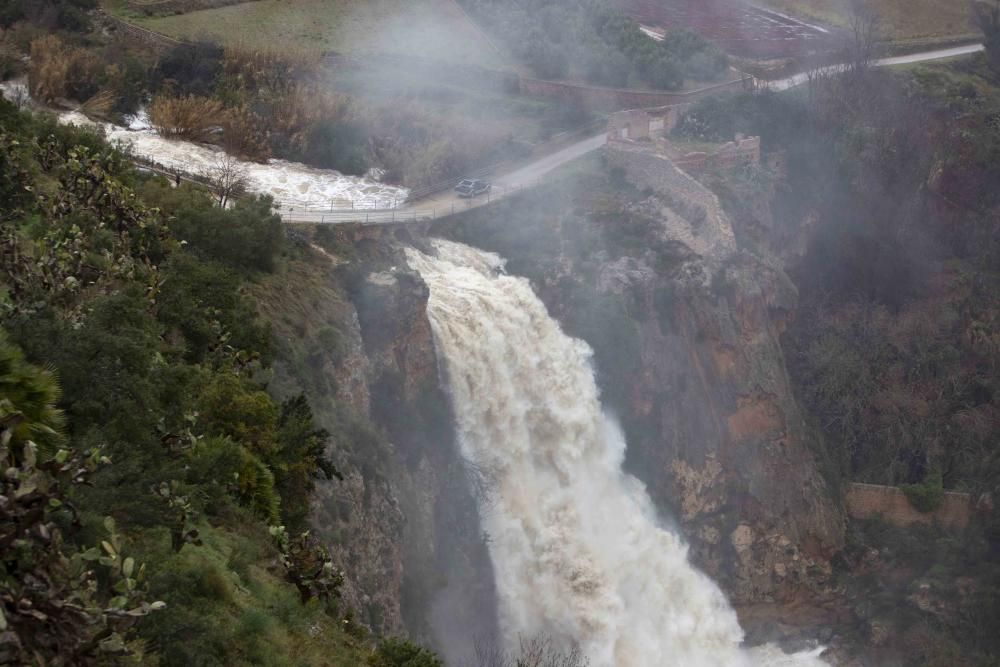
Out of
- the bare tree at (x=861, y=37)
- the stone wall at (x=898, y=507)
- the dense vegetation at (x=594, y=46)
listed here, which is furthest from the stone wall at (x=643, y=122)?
A: the stone wall at (x=898, y=507)

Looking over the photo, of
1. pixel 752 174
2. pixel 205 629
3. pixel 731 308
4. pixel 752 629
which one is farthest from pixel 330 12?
pixel 205 629

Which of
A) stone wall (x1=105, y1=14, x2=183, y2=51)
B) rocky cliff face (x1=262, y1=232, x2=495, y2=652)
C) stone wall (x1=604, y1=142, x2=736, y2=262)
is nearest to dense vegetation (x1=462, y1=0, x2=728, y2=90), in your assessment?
stone wall (x1=604, y1=142, x2=736, y2=262)

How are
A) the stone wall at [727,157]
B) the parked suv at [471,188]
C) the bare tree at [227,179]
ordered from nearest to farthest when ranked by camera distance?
the bare tree at [227,179], the parked suv at [471,188], the stone wall at [727,157]

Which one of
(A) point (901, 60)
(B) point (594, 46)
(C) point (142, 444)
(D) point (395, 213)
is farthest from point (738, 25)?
(C) point (142, 444)

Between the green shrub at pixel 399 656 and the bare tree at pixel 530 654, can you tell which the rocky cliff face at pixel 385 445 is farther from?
the green shrub at pixel 399 656

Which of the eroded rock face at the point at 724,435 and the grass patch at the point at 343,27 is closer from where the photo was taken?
the eroded rock face at the point at 724,435

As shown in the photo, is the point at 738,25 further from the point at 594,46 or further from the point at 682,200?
the point at 682,200
